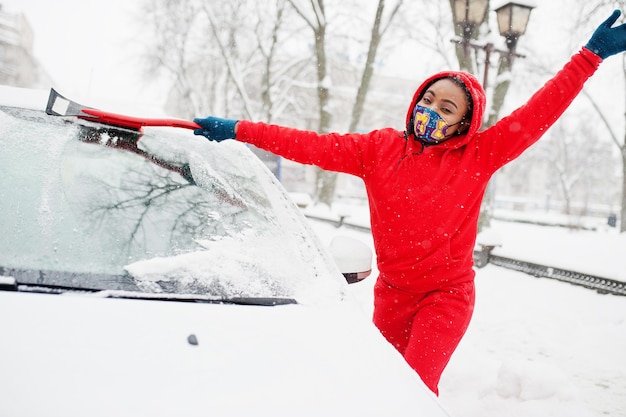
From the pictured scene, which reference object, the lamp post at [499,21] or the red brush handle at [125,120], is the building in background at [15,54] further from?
the red brush handle at [125,120]

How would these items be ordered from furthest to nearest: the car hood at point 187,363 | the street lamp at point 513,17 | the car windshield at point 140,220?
the street lamp at point 513,17
the car windshield at point 140,220
the car hood at point 187,363

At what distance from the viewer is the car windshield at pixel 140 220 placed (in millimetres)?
1439

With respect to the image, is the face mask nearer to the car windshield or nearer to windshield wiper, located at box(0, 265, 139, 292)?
the car windshield

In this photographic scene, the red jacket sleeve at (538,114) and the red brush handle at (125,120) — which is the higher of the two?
the red jacket sleeve at (538,114)

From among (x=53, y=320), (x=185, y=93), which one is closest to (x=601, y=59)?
(x=53, y=320)

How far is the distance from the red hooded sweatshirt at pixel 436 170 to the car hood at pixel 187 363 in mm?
676

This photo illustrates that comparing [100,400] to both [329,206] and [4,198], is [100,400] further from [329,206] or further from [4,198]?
[329,206]

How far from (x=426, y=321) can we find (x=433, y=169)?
1.98 ft

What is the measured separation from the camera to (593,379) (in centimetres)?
365

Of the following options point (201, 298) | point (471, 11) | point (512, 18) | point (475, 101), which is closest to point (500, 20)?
point (512, 18)

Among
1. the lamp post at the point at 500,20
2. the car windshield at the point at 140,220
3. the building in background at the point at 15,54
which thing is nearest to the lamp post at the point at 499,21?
the lamp post at the point at 500,20

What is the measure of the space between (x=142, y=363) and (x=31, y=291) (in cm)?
43

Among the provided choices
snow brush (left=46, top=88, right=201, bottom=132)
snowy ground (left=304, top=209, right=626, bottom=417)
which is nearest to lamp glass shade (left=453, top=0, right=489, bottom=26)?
snowy ground (left=304, top=209, right=626, bottom=417)

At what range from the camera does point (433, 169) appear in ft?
6.56
